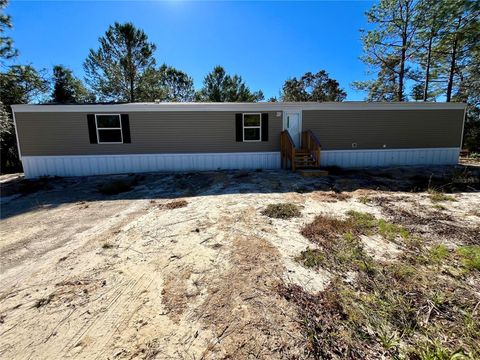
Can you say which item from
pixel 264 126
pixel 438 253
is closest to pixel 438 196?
pixel 438 253

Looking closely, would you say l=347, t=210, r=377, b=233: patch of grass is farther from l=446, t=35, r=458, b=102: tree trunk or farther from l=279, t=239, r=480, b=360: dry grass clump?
l=446, t=35, r=458, b=102: tree trunk

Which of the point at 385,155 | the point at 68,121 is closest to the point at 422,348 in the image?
the point at 385,155

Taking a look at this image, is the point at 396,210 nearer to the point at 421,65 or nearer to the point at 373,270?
the point at 373,270

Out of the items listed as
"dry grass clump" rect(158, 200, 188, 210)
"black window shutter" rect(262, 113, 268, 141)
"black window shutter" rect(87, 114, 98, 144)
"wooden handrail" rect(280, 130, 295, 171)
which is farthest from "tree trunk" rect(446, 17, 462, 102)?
"black window shutter" rect(87, 114, 98, 144)

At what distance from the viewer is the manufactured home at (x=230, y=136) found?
848 centimetres

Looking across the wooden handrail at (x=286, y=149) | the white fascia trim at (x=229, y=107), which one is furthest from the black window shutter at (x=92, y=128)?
the wooden handrail at (x=286, y=149)

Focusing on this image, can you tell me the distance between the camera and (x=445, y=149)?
9.90m

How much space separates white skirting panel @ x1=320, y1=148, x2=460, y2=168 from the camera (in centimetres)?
965

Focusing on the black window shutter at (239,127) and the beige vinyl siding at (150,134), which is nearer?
the beige vinyl siding at (150,134)

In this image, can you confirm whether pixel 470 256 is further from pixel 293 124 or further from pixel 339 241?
pixel 293 124

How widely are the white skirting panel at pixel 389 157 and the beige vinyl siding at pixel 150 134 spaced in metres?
2.48

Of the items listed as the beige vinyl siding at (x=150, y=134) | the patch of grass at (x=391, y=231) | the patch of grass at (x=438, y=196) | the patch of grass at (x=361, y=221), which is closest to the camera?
the patch of grass at (x=391, y=231)

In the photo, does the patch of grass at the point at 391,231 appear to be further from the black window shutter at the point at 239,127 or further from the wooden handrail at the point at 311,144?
the black window shutter at the point at 239,127

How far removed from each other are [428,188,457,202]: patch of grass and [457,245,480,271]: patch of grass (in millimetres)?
2550
